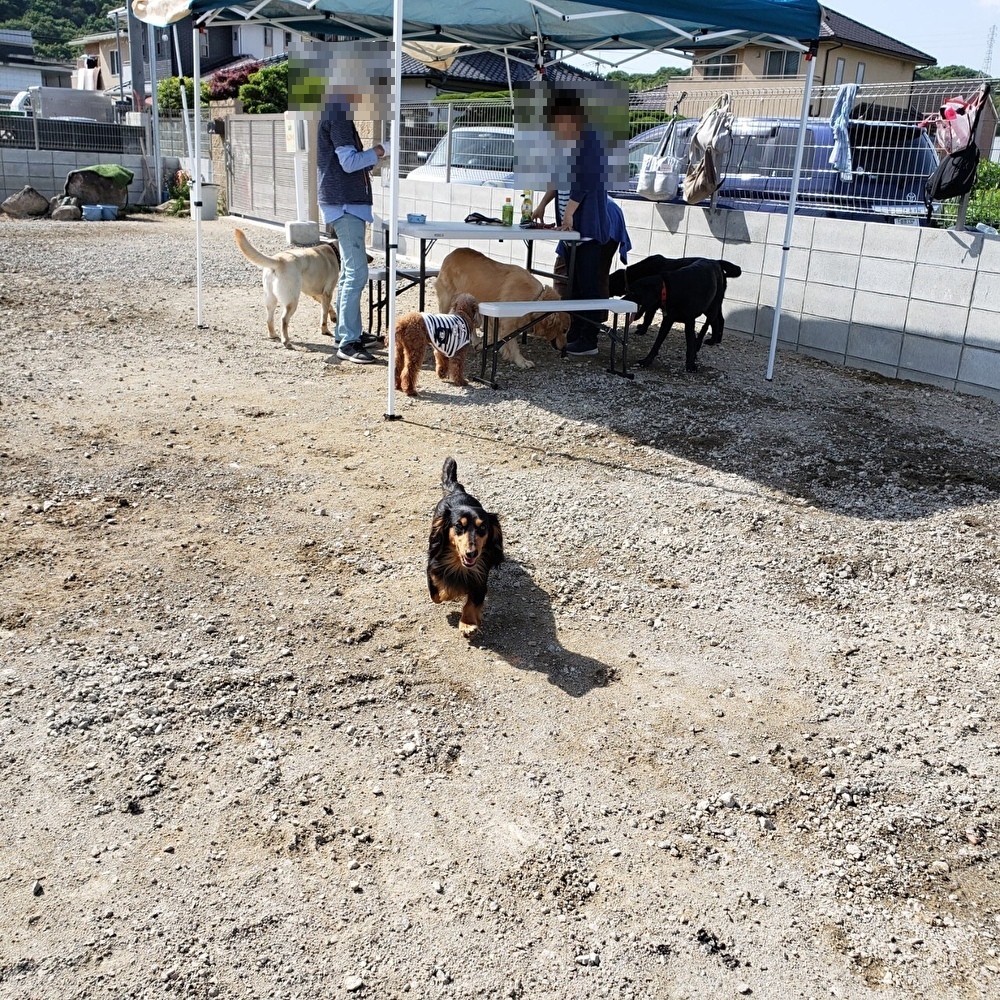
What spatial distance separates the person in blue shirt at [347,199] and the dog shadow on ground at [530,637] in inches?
135

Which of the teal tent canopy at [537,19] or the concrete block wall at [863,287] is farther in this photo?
the concrete block wall at [863,287]

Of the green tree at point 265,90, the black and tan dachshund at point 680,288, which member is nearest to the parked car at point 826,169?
the black and tan dachshund at point 680,288

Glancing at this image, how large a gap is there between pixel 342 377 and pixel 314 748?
157 inches

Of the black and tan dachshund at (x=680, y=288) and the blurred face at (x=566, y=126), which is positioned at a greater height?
the blurred face at (x=566, y=126)

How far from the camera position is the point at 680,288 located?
21.9 feet

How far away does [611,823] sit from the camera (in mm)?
2430

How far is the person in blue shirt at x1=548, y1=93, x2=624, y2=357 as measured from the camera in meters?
6.51

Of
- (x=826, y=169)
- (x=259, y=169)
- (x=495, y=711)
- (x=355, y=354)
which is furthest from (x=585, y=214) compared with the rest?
(x=259, y=169)

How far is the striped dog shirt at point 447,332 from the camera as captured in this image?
5.69 metres

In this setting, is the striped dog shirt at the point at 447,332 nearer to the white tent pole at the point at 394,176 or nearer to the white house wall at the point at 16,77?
the white tent pole at the point at 394,176

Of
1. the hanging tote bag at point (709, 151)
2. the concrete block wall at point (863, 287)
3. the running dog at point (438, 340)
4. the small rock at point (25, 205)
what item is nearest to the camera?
the running dog at point (438, 340)

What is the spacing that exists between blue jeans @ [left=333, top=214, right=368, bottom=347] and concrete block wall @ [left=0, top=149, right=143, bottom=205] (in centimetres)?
1219

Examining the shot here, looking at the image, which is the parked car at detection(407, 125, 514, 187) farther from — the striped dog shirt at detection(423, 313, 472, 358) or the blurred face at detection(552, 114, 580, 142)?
the striped dog shirt at detection(423, 313, 472, 358)

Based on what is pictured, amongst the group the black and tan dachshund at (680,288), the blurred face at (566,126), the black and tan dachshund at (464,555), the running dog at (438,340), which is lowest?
the black and tan dachshund at (464,555)
